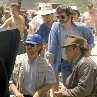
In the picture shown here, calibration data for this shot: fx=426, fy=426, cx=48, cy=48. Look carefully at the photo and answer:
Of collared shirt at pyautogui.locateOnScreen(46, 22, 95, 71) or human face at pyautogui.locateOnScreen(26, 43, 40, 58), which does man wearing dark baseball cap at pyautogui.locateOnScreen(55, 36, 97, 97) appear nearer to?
human face at pyautogui.locateOnScreen(26, 43, 40, 58)

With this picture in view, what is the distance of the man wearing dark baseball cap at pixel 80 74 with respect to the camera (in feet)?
15.3

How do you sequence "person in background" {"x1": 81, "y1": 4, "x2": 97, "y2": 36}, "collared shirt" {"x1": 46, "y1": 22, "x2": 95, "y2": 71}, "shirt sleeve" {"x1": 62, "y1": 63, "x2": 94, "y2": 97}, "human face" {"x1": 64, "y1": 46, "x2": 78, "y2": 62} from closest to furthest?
1. "shirt sleeve" {"x1": 62, "y1": 63, "x2": 94, "y2": 97}
2. "human face" {"x1": 64, "y1": 46, "x2": 78, "y2": 62}
3. "collared shirt" {"x1": 46, "y1": 22, "x2": 95, "y2": 71}
4. "person in background" {"x1": 81, "y1": 4, "x2": 97, "y2": 36}

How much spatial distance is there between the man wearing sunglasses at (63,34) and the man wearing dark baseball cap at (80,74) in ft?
4.44

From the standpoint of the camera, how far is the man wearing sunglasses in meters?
6.45

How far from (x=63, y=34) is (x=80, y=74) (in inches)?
75.0

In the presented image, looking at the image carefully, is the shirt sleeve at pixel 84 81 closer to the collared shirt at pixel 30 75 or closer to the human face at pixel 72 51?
the human face at pixel 72 51

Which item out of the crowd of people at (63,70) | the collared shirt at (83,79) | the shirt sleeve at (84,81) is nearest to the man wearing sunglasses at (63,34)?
the crowd of people at (63,70)

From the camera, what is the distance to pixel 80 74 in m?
4.71

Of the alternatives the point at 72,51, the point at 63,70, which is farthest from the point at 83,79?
the point at 63,70

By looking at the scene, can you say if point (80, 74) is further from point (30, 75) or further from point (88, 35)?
point (88, 35)

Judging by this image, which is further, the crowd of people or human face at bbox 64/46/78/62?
human face at bbox 64/46/78/62

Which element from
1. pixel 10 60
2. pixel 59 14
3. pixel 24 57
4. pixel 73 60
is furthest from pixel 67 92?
pixel 59 14

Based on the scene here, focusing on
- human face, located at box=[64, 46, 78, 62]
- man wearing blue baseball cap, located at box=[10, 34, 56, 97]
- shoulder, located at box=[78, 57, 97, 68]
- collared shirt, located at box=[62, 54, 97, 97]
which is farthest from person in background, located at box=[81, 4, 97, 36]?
shoulder, located at box=[78, 57, 97, 68]

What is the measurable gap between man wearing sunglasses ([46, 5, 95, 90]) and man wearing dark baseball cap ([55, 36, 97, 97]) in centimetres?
135
